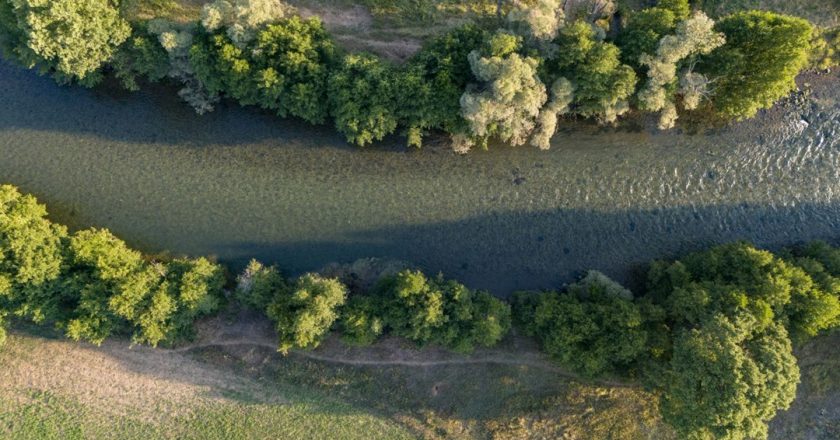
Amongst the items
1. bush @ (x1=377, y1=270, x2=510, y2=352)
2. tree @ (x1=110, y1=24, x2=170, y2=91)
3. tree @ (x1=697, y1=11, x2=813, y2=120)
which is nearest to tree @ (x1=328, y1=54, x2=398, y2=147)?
bush @ (x1=377, y1=270, x2=510, y2=352)

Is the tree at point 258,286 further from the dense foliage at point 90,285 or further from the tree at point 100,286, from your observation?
the tree at point 100,286

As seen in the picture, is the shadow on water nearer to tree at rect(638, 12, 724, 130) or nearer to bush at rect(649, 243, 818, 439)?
bush at rect(649, 243, 818, 439)

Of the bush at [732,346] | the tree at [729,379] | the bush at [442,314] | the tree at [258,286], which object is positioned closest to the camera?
the tree at [729,379]

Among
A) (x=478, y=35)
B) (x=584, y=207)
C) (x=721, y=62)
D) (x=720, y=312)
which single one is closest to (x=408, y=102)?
(x=478, y=35)

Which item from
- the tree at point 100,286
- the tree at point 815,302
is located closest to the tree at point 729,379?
the tree at point 815,302

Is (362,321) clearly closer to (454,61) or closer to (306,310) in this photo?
(306,310)

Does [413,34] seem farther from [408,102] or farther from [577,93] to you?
[577,93]

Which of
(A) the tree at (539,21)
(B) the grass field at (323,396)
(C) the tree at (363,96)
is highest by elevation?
(A) the tree at (539,21)
